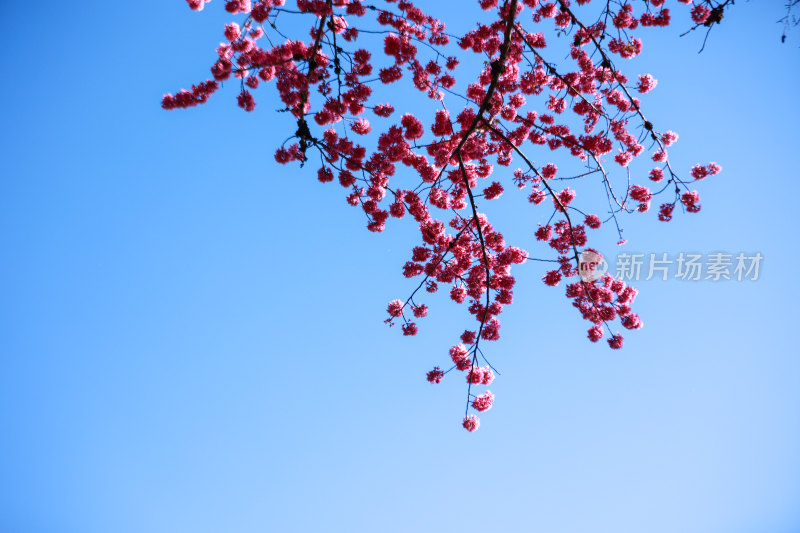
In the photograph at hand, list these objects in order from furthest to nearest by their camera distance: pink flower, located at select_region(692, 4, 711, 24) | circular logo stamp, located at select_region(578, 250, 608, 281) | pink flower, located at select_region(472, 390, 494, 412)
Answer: pink flower, located at select_region(472, 390, 494, 412) < circular logo stamp, located at select_region(578, 250, 608, 281) < pink flower, located at select_region(692, 4, 711, 24)

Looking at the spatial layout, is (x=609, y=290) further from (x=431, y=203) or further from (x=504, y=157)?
(x=431, y=203)

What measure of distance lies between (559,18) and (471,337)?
4.49 metres

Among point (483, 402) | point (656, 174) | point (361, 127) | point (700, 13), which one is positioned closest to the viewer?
point (700, 13)

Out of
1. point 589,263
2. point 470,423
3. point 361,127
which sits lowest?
point 470,423

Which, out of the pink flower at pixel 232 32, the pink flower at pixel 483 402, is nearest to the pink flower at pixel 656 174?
the pink flower at pixel 483 402

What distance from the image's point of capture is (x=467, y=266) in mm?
6219

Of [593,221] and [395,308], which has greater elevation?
[593,221]

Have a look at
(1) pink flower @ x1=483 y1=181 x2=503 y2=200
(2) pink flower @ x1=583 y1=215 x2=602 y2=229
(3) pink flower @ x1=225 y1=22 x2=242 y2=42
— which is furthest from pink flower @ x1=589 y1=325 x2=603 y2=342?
(3) pink flower @ x1=225 y1=22 x2=242 y2=42

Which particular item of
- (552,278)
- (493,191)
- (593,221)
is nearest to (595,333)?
(552,278)

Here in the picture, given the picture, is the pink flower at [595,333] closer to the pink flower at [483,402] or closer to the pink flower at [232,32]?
the pink flower at [483,402]

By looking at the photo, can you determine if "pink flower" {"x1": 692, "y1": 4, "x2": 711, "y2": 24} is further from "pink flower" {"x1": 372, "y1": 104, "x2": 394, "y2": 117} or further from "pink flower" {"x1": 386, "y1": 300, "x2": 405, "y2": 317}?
"pink flower" {"x1": 386, "y1": 300, "x2": 405, "y2": 317}

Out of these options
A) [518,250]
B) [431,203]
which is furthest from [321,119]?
[518,250]

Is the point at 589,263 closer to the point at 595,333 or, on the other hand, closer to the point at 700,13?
the point at 595,333

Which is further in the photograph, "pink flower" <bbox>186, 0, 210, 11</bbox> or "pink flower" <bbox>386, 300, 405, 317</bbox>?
"pink flower" <bbox>386, 300, 405, 317</bbox>
